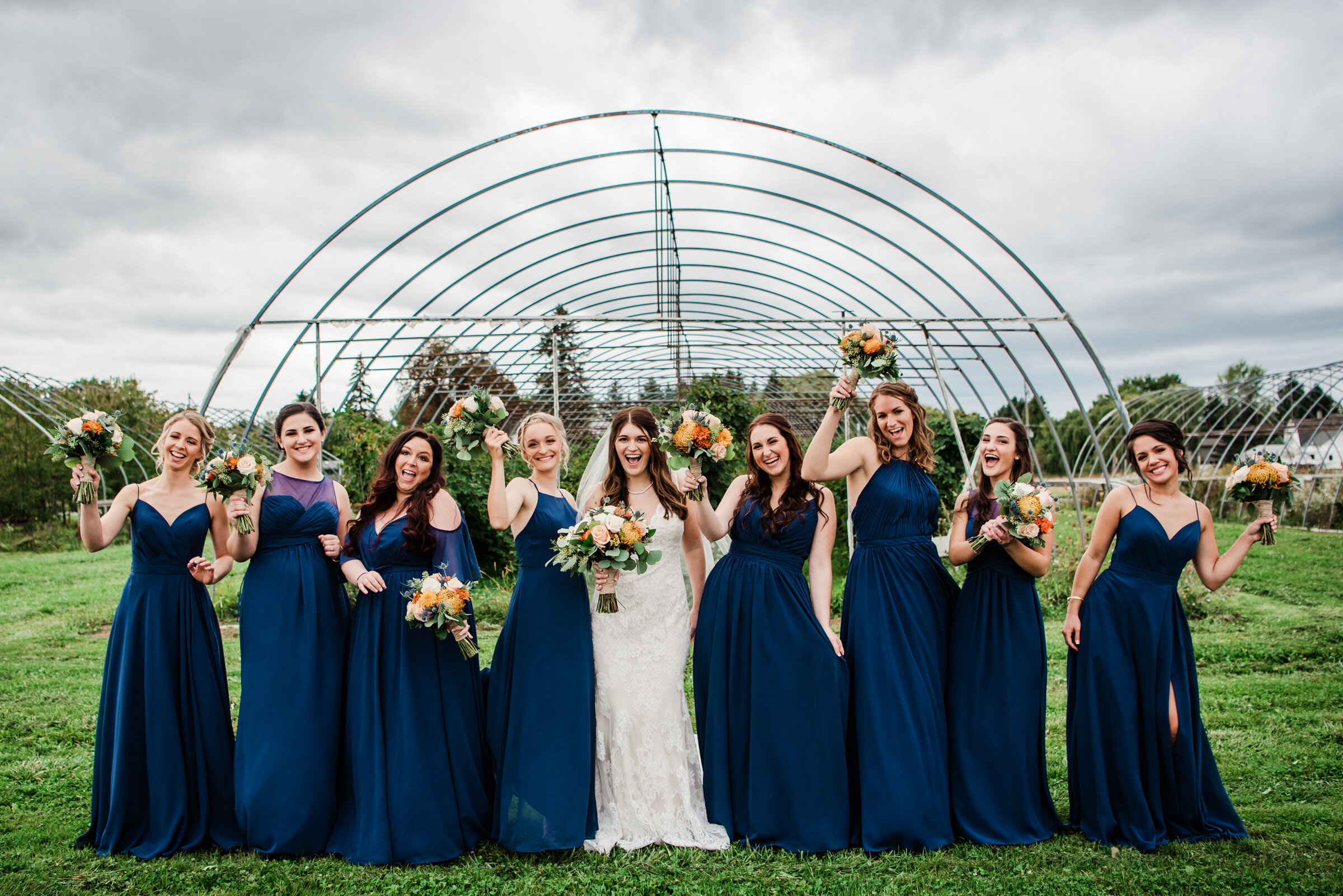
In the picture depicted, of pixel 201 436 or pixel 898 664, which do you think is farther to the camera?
pixel 201 436

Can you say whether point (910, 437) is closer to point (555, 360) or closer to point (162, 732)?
point (555, 360)

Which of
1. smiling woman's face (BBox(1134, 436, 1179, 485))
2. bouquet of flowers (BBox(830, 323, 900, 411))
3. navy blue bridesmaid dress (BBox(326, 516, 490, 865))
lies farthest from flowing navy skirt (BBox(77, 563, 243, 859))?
smiling woman's face (BBox(1134, 436, 1179, 485))

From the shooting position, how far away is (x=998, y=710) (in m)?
3.91

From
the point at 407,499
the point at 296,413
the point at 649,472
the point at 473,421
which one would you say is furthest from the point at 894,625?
the point at 296,413

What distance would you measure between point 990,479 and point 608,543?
2241 mm

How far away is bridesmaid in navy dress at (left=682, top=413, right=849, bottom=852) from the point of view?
3816mm

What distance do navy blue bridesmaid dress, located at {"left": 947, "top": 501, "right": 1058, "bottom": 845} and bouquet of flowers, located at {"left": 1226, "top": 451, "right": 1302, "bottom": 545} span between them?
49.7 inches

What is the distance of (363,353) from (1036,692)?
936 centimetres

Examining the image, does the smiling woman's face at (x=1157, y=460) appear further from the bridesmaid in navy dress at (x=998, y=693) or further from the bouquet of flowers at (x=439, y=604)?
the bouquet of flowers at (x=439, y=604)

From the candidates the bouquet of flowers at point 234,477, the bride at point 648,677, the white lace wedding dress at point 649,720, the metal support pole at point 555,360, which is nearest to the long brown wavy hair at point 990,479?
the bride at point 648,677

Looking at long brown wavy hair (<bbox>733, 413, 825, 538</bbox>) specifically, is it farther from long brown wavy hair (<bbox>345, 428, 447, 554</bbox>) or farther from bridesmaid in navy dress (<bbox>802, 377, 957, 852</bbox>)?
long brown wavy hair (<bbox>345, 428, 447, 554</bbox>)

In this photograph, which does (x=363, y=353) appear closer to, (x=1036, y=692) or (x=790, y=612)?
(x=790, y=612)

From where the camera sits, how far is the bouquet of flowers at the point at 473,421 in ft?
13.5

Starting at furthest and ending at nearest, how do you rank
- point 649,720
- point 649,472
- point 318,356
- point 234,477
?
1. point 318,356
2. point 649,472
3. point 649,720
4. point 234,477
